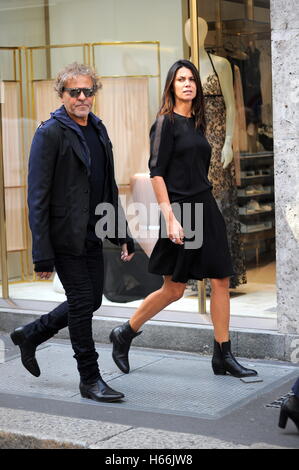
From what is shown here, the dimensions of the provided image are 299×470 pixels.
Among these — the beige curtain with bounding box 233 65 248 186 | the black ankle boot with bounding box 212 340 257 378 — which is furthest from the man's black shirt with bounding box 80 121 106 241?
the beige curtain with bounding box 233 65 248 186

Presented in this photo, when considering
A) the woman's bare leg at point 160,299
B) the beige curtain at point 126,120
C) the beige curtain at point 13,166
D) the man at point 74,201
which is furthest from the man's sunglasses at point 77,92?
the beige curtain at point 13,166

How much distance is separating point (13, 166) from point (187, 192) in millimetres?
2803

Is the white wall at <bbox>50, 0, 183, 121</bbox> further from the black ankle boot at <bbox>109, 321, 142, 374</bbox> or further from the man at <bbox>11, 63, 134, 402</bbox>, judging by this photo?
the black ankle boot at <bbox>109, 321, 142, 374</bbox>

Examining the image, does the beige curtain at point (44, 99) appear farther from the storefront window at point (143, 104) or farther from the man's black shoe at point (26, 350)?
the man's black shoe at point (26, 350)

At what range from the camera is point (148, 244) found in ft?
25.6

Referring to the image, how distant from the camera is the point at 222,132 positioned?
24.0 ft

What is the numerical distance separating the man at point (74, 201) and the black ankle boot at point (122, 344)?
0.64 meters

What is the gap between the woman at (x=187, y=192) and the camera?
604cm

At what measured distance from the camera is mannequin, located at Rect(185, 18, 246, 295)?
23.7 feet

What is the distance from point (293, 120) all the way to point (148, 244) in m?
1.83

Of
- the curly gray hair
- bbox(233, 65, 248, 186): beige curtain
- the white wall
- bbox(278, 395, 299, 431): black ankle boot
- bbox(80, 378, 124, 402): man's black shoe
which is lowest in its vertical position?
bbox(80, 378, 124, 402): man's black shoe
